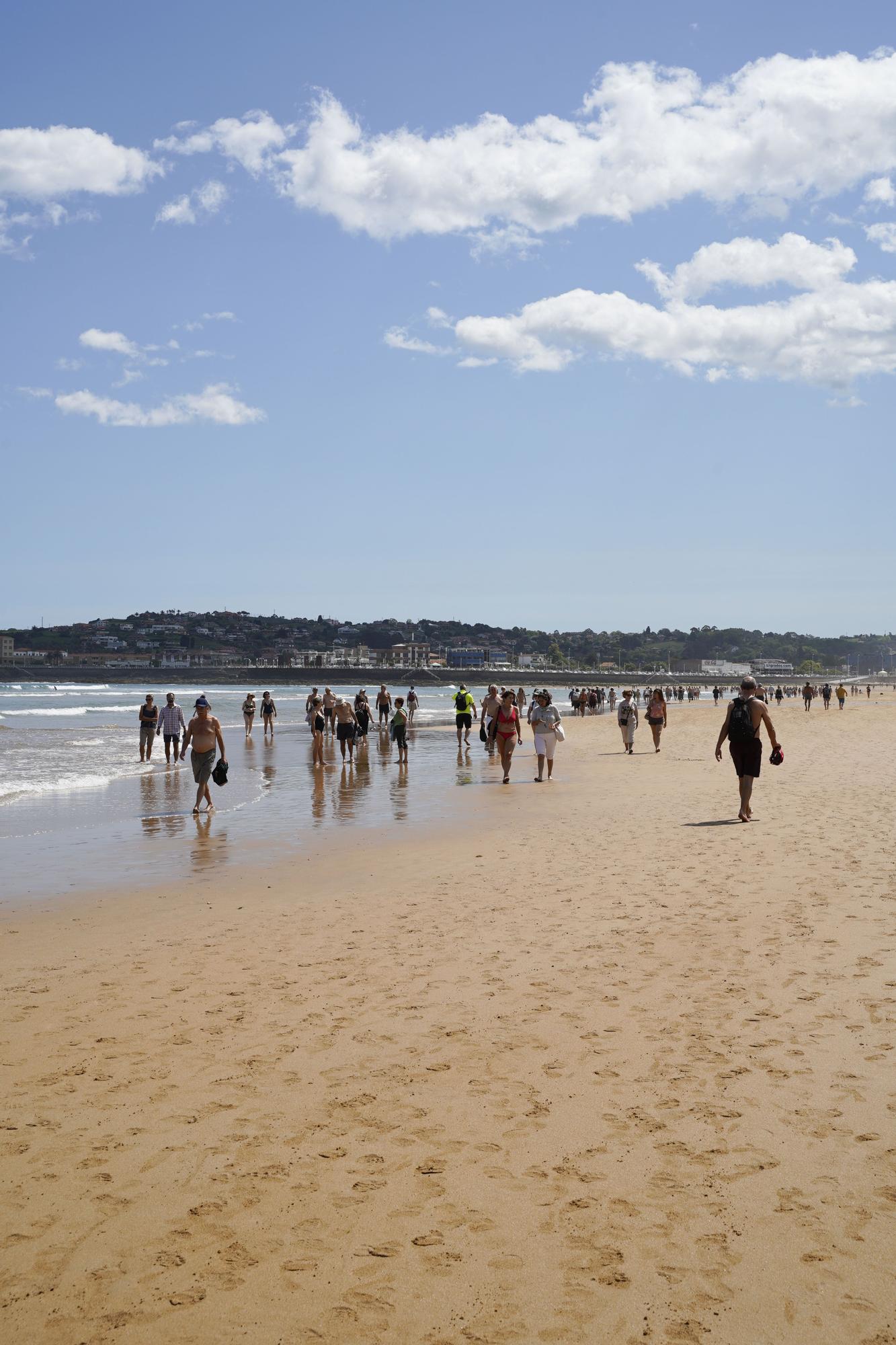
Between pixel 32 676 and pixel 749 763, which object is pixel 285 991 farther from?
pixel 32 676

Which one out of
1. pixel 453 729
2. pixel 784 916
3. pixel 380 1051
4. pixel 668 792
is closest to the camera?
pixel 380 1051

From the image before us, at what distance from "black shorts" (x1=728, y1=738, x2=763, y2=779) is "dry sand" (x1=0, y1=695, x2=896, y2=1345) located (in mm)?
4066

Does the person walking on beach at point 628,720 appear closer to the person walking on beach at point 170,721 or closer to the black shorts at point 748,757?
the person walking on beach at point 170,721

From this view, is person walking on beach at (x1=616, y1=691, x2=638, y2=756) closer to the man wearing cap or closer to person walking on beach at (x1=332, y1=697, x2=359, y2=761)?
person walking on beach at (x1=332, y1=697, x2=359, y2=761)

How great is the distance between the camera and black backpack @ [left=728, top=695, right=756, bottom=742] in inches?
500

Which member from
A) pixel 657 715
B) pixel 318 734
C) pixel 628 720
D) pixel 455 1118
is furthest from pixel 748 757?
pixel 628 720

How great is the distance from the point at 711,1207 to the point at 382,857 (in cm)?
750

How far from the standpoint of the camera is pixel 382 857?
10.8 meters

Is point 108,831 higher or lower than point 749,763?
lower

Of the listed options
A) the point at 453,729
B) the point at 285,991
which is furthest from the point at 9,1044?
the point at 453,729

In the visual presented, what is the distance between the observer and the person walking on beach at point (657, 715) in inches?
984

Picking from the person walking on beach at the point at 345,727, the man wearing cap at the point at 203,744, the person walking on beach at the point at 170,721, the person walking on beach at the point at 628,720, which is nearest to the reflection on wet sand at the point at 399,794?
the person walking on beach at the point at 345,727

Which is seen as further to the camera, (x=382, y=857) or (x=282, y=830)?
(x=282, y=830)

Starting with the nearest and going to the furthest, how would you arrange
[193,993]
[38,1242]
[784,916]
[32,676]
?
1. [38,1242]
2. [193,993]
3. [784,916]
4. [32,676]
